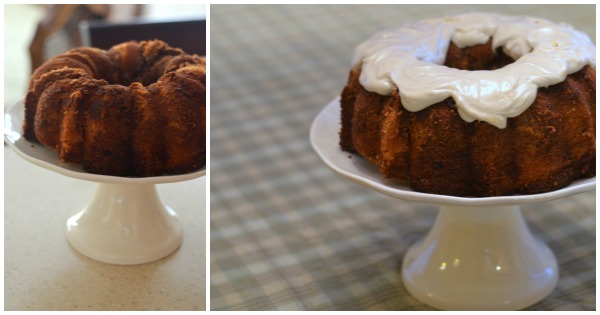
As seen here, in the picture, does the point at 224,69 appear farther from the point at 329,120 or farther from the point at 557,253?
the point at 557,253

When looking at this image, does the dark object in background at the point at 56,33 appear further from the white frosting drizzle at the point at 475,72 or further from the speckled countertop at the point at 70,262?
the white frosting drizzle at the point at 475,72

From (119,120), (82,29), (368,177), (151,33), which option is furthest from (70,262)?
(82,29)

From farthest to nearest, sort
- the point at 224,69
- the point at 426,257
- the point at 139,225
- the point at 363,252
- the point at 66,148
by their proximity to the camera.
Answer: the point at 224,69 → the point at 363,252 → the point at 426,257 → the point at 139,225 → the point at 66,148

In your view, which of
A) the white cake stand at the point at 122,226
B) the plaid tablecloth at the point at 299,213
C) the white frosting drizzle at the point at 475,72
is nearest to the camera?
the white frosting drizzle at the point at 475,72

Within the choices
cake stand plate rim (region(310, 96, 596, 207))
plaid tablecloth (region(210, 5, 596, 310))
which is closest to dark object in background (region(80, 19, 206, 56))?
plaid tablecloth (region(210, 5, 596, 310))

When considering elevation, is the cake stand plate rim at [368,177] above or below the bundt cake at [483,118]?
below

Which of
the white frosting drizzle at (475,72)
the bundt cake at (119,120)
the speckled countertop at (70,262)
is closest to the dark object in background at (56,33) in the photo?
the speckled countertop at (70,262)

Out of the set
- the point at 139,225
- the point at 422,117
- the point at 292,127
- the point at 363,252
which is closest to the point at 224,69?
the point at 292,127
